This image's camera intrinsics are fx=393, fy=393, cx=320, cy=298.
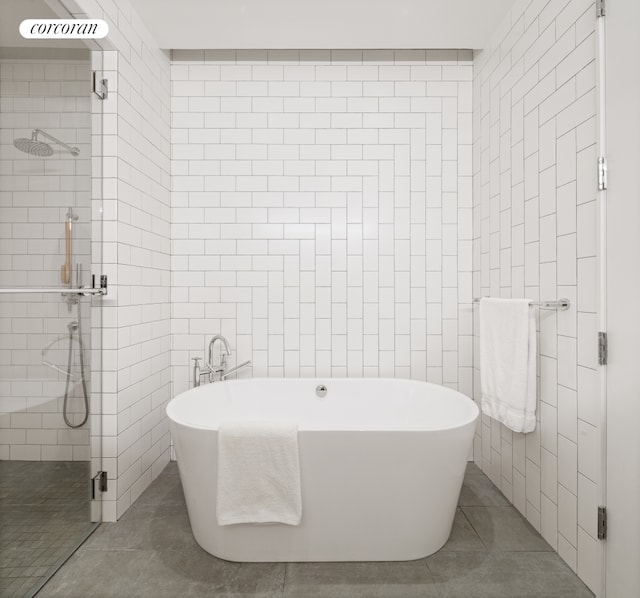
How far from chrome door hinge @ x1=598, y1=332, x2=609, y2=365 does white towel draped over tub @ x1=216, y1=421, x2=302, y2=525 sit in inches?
48.4

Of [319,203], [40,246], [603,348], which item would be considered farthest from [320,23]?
[603,348]

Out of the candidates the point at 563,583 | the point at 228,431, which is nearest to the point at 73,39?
the point at 228,431

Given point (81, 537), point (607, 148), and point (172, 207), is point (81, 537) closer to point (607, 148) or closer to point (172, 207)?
point (172, 207)

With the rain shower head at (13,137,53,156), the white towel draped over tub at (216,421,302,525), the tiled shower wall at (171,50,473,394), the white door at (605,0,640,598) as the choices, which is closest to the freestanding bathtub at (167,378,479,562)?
the white towel draped over tub at (216,421,302,525)

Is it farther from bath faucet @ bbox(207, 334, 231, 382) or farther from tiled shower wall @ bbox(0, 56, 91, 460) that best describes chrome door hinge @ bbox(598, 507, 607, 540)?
tiled shower wall @ bbox(0, 56, 91, 460)

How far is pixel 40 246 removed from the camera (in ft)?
5.39

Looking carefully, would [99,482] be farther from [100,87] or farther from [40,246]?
[100,87]

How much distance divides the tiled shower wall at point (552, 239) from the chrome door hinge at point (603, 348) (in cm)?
5

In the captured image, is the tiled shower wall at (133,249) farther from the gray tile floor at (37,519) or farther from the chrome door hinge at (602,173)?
the chrome door hinge at (602,173)

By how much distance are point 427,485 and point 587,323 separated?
950mm

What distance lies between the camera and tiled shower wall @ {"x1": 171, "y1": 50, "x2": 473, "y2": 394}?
2.76 metres

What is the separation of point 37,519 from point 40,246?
1.15 m

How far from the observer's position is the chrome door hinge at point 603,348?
1.50 metres

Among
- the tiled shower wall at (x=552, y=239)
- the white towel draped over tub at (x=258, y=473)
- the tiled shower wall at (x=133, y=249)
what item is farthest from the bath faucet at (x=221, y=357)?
the tiled shower wall at (x=552, y=239)
